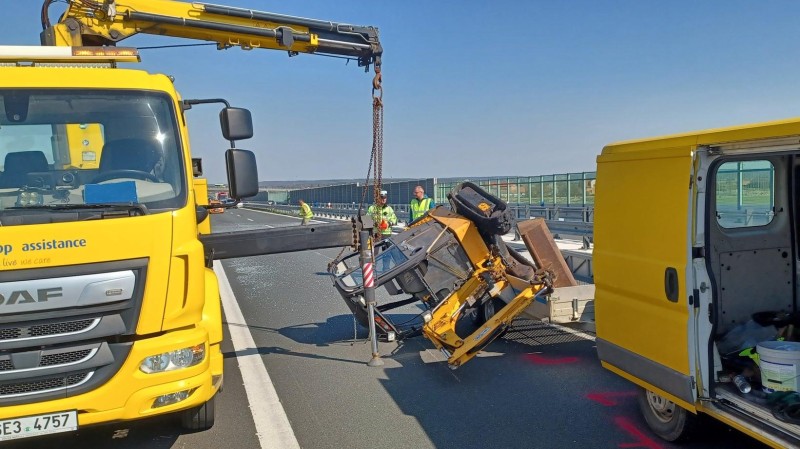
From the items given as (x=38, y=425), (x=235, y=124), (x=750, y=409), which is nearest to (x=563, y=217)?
(x=235, y=124)

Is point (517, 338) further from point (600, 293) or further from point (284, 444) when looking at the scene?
point (284, 444)

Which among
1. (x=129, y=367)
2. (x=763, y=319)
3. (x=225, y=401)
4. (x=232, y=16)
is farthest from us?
(x=232, y=16)

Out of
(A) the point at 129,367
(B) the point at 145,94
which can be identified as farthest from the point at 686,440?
(B) the point at 145,94

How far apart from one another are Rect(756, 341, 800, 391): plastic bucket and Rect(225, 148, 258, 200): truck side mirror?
3826 mm

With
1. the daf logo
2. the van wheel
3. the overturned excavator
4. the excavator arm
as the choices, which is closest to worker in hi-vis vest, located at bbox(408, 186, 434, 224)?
the excavator arm

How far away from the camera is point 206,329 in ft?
15.3

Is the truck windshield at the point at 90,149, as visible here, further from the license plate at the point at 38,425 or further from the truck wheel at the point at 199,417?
the truck wheel at the point at 199,417

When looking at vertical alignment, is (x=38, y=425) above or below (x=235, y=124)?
below

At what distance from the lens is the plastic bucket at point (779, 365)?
3.60 metres

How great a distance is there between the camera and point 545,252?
7.35 metres

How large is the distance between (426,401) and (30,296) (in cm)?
325

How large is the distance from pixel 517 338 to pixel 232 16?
6.05 meters

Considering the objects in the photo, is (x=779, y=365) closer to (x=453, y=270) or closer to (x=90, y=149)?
(x=453, y=270)

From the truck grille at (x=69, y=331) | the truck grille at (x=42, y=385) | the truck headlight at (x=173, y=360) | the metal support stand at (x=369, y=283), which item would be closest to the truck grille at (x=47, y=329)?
the truck grille at (x=69, y=331)
